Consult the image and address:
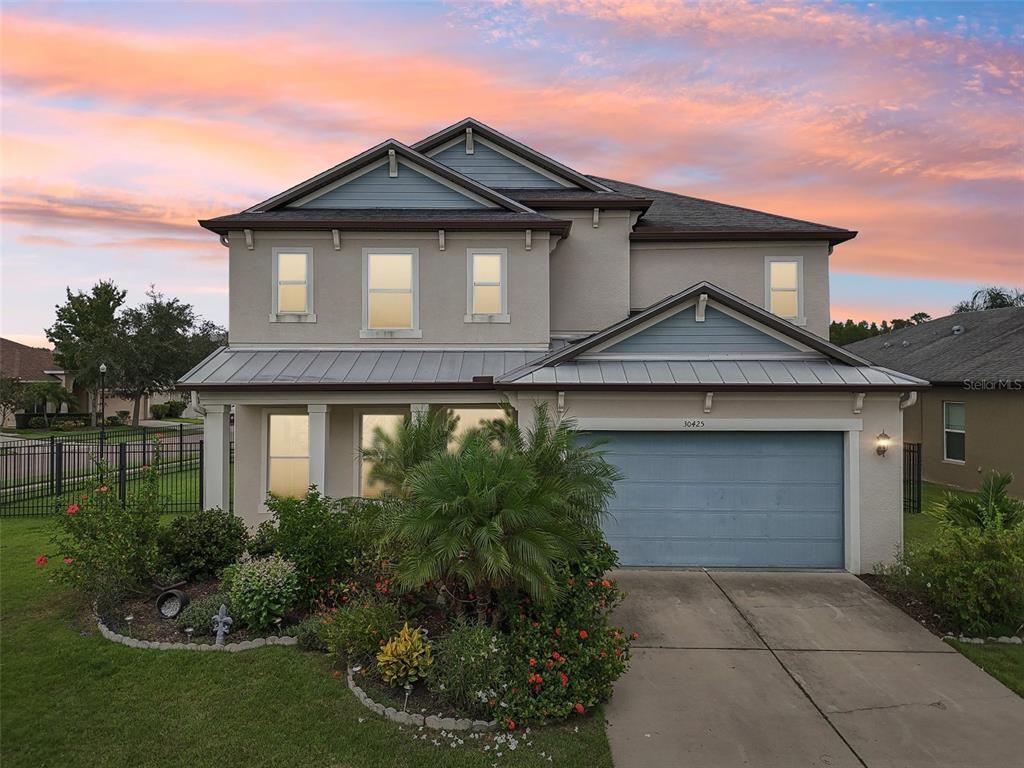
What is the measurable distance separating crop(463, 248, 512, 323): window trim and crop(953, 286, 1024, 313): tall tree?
181 feet

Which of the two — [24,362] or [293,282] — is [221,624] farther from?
[24,362]

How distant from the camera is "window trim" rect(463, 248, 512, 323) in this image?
11945mm

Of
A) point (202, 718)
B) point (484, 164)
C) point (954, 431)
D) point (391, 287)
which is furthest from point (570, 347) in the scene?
point (954, 431)

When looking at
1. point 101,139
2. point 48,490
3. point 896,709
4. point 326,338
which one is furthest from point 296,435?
point 896,709

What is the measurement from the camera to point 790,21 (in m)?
11.0

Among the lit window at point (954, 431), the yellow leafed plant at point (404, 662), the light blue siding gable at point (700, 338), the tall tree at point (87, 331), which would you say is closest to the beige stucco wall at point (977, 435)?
the lit window at point (954, 431)

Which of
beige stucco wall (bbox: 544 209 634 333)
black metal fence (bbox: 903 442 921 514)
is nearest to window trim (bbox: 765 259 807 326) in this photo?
beige stucco wall (bbox: 544 209 634 333)

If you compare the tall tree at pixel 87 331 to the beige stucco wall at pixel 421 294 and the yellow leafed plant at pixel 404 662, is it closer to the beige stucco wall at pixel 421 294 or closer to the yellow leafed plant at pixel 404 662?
the beige stucco wall at pixel 421 294

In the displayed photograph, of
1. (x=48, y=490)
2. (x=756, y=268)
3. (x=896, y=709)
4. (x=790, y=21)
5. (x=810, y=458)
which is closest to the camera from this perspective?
(x=896, y=709)

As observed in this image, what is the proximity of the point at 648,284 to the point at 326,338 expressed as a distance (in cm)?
779

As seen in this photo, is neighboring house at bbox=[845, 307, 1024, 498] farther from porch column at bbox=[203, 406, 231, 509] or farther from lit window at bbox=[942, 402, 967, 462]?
porch column at bbox=[203, 406, 231, 509]

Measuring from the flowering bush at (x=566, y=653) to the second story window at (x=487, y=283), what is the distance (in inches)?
287

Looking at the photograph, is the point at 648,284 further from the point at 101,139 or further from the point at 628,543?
the point at 101,139

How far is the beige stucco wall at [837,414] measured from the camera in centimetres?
909
